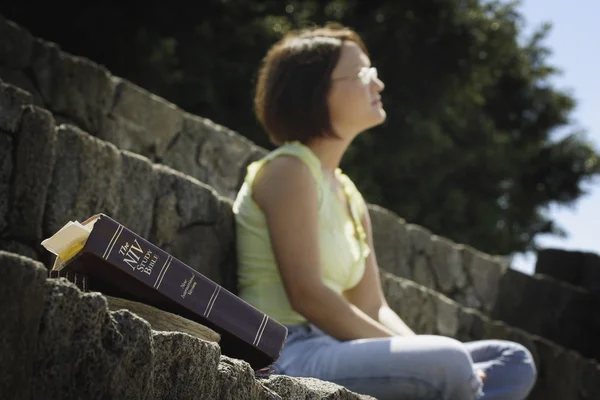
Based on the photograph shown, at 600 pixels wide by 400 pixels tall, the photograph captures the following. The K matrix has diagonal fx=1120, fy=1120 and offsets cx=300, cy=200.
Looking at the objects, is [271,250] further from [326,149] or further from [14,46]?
[14,46]

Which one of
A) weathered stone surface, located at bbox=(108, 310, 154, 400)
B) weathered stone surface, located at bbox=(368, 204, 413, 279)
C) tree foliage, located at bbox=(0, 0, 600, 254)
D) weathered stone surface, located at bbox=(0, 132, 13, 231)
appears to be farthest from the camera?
tree foliage, located at bbox=(0, 0, 600, 254)

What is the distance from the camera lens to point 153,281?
1.82m

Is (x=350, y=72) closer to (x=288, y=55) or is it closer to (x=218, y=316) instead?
(x=288, y=55)

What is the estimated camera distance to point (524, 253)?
52.3ft

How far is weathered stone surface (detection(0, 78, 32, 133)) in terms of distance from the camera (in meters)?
2.30

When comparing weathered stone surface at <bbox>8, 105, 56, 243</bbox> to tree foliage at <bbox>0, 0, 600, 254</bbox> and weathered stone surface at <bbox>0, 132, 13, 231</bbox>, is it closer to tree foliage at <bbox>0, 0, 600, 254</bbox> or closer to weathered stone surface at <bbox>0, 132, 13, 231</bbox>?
weathered stone surface at <bbox>0, 132, 13, 231</bbox>

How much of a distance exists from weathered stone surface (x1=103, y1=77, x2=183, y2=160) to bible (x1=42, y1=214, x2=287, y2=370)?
6.67 feet

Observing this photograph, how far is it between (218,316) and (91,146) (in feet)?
2.57

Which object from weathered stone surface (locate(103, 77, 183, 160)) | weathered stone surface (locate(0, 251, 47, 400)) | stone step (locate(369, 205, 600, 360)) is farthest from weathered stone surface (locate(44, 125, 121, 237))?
stone step (locate(369, 205, 600, 360))

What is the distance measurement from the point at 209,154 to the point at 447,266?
6.21 feet

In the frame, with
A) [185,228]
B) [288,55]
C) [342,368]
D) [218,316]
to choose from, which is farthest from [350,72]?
[218,316]

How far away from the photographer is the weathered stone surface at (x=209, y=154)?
14.0 feet

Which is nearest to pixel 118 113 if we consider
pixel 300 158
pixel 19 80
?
pixel 19 80

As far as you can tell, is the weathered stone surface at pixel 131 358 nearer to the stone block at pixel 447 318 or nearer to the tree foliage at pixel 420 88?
the stone block at pixel 447 318
